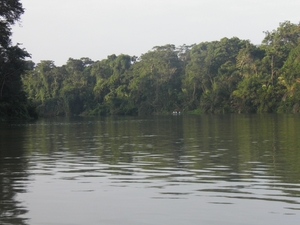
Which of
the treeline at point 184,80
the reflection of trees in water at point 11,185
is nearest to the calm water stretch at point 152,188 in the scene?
the reflection of trees in water at point 11,185

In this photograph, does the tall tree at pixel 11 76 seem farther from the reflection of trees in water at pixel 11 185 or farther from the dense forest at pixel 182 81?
the reflection of trees in water at pixel 11 185

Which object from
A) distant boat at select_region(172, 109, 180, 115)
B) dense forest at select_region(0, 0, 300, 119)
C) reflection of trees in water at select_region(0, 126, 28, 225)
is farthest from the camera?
distant boat at select_region(172, 109, 180, 115)

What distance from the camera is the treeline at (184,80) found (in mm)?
85938

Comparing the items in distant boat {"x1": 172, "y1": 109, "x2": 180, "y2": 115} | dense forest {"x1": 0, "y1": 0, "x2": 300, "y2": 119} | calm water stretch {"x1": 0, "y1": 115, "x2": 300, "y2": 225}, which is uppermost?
dense forest {"x1": 0, "y1": 0, "x2": 300, "y2": 119}

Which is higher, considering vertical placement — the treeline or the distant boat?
the treeline

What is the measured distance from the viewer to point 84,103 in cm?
11669

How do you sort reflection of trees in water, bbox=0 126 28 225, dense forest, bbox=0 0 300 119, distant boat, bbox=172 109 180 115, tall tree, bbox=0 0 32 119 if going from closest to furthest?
reflection of trees in water, bbox=0 126 28 225, tall tree, bbox=0 0 32 119, dense forest, bbox=0 0 300 119, distant boat, bbox=172 109 180 115

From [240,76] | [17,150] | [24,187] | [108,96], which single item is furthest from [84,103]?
[24,187]

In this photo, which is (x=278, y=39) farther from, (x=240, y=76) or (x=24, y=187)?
(x=24, y=187)

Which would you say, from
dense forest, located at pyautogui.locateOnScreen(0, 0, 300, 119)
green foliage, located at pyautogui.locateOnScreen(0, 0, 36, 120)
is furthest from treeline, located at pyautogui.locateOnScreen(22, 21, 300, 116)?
green foliage, located at pyautogui.locateOnScreen(0, 0, 36, 120)

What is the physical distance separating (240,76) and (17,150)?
260 ft

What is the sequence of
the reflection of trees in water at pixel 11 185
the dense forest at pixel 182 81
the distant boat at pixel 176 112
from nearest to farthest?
the reflection of trees in water at pixel 11 185
the dense forest at pixel 182 81
the distant boat at pixel 176 112

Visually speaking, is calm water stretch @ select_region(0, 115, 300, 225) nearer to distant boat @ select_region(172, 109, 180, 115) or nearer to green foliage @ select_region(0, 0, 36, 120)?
green foliage @ select_region(0, 0, 36, 120)

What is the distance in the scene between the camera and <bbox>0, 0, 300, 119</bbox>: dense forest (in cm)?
8538
